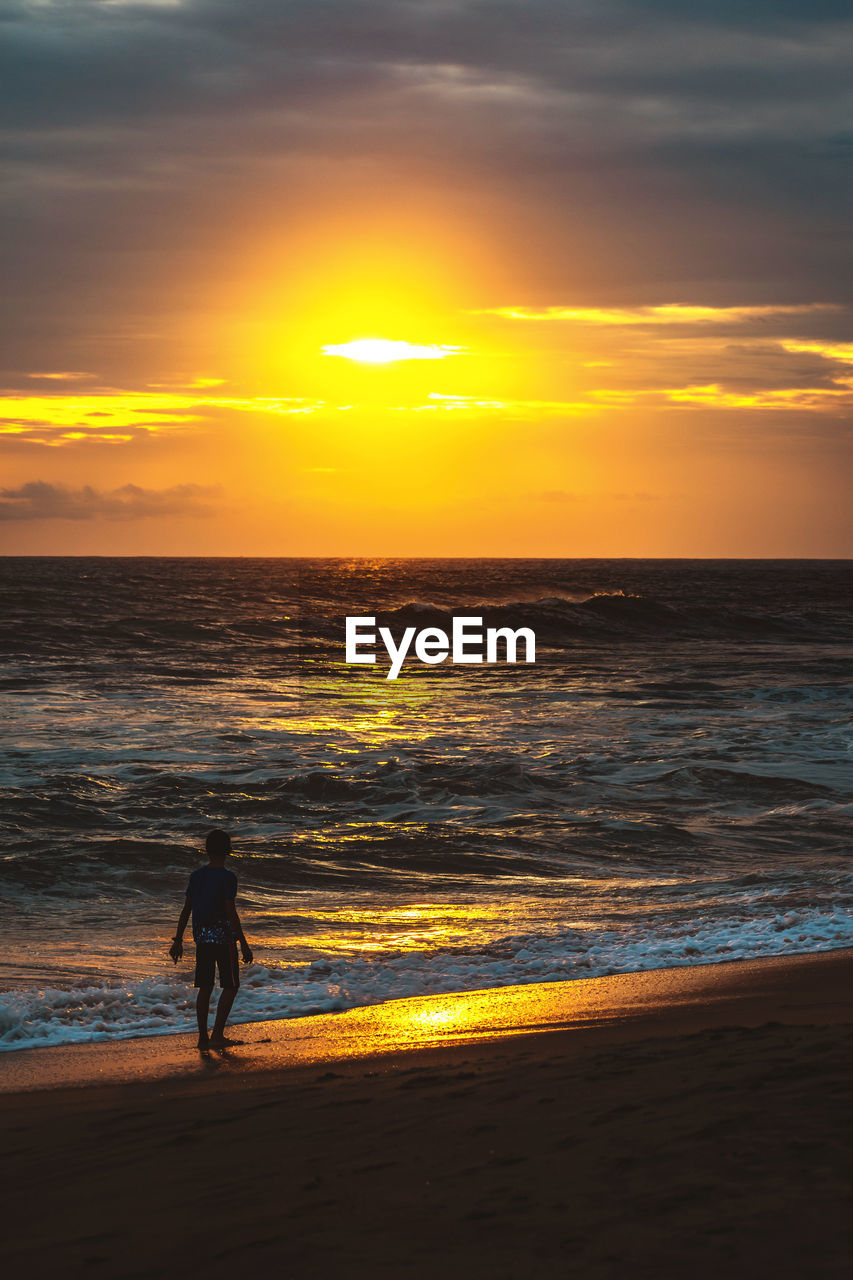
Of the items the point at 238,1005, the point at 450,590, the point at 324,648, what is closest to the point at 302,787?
the point at 238,1005

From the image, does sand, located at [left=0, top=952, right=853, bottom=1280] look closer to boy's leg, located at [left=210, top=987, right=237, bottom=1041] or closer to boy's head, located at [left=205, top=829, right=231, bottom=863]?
boy's leg, located at [left=210, top=987, right=237, bottom=1041]

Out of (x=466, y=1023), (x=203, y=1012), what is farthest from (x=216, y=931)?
(x=466, y=1023)

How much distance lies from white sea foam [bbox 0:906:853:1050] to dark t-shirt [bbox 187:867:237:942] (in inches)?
27.4

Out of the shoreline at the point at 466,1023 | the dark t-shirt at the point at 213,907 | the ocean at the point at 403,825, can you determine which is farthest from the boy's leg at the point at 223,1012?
the ocean at the point at 403,825

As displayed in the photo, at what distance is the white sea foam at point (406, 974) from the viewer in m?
6.90

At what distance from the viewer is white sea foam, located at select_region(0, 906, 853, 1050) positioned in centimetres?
690

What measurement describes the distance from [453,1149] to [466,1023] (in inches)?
90.8

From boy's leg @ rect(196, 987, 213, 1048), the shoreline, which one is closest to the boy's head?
boy's leg @ rect(196, 987, 213, 1048)

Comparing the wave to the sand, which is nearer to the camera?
the sand

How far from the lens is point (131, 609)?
50281 mm

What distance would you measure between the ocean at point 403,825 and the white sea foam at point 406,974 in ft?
0.08

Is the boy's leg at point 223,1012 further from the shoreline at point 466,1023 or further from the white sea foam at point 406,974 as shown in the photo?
the white sea foam at point 406,974

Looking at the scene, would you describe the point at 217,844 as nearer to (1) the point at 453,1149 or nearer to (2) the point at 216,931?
(2) the point at 216,931

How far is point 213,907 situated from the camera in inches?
265
